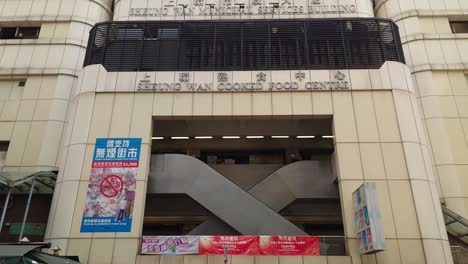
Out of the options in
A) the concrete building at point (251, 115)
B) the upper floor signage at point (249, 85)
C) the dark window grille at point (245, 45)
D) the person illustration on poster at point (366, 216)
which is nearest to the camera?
the person illustration on poster at point (366, 216)

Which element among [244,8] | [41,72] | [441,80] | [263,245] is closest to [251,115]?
[263,245]

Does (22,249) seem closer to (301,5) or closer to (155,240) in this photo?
(155,240)

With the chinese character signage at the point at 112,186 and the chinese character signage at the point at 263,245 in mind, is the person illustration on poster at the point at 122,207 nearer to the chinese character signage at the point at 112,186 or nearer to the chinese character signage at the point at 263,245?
the chinese character signage at the point at 112,186

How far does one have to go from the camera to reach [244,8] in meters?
23.4

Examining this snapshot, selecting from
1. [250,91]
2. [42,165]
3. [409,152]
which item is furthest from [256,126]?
[42,165]

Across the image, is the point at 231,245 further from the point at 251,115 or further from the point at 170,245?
the point at 251,115

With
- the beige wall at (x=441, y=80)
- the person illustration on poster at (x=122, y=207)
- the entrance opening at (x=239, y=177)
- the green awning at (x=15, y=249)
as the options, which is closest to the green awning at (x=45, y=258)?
the green awning at (x=15, y=249)

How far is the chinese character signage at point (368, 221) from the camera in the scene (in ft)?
43.9

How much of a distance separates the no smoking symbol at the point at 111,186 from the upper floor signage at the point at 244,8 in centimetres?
1220

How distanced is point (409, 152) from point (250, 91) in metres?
9.06

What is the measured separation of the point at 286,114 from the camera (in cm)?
1842

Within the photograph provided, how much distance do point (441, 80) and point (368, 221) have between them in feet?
48.1

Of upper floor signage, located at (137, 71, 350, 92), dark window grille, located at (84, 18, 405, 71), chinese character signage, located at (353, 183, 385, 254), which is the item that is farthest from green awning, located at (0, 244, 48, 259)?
chinese character signage, located at (353, 183, 385, 254)

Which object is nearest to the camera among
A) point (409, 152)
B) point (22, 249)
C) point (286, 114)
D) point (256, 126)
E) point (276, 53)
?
point (22, 249)
